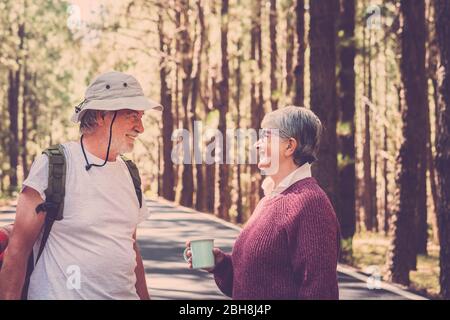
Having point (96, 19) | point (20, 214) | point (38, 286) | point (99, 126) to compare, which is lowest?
point (38, 286)

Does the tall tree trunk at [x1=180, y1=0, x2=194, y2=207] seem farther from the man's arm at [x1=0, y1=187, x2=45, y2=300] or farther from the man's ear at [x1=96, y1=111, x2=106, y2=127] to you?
the man's arm at [x1=0, y1=187, x2=45, y2=300]

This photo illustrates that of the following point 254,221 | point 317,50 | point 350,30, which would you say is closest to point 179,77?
point 350,30

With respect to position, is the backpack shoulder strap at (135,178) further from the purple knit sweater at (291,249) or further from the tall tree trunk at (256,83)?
the tall tree trunk at (256,83)

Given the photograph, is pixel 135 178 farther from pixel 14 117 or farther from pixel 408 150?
pixel 14 117

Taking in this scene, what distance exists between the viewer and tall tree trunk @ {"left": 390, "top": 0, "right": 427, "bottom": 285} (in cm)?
1497

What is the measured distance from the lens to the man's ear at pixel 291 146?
14.6ft

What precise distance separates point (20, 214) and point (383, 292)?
9263 millimetres

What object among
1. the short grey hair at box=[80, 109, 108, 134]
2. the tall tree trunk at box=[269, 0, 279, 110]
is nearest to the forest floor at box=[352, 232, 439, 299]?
the short grey hair at box=[80, 109, 108, 134]

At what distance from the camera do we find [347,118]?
20094 millimetres

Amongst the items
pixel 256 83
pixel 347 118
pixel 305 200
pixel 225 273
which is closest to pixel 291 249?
pixel 305 200

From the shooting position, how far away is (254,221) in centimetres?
455

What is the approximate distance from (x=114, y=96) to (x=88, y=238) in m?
0.65

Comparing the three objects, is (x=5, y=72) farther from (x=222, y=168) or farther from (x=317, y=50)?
(x=317, y=50)

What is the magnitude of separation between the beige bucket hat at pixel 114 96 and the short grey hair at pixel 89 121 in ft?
0.07
